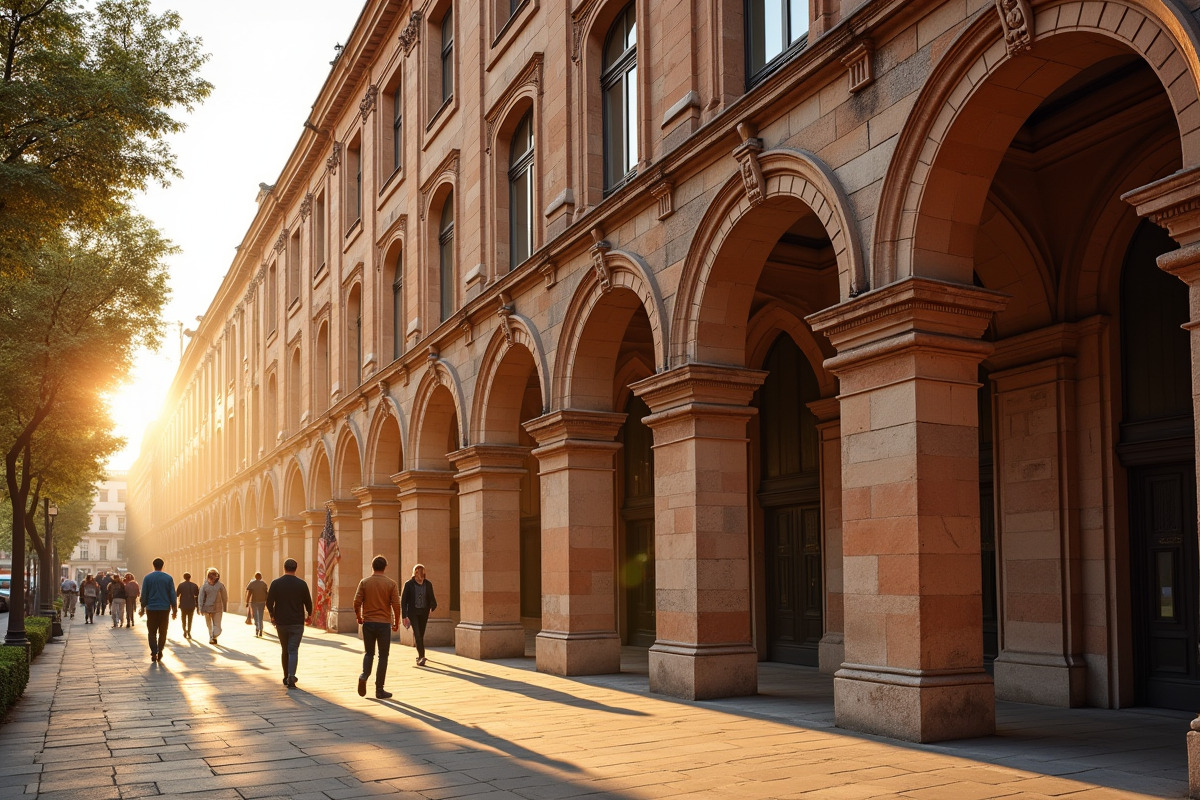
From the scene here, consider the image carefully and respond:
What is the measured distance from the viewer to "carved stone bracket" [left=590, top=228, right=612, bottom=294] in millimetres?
14969

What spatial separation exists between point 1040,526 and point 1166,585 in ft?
4.36

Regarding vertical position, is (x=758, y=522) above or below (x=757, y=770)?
above

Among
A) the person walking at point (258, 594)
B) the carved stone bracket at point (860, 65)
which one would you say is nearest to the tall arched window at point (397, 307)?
the person walking at point (258, 594)

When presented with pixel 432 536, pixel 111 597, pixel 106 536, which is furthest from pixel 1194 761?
pixel 106 536

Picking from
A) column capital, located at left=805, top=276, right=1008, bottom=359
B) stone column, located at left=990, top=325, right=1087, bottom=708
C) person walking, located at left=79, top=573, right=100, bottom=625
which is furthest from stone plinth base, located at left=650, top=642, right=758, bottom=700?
person walking, located at left=79, top=573, right=100, bottom=625

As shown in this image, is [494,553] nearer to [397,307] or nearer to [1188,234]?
[397,307]

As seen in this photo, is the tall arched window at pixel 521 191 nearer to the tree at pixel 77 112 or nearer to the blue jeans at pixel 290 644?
the tree at pixel 77 112

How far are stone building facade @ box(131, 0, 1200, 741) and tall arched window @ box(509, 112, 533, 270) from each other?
0.27ft

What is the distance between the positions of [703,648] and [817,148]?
5418 mm

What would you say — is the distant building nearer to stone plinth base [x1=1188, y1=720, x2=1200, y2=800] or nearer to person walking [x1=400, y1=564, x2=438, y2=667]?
person walking [x1=400, y1=564, x2=438, y2=667]

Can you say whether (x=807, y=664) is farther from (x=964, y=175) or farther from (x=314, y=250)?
(x=314, y=250)

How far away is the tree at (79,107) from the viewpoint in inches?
508

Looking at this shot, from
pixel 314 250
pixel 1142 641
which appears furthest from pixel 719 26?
pixel 314 250

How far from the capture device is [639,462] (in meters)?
22.0
